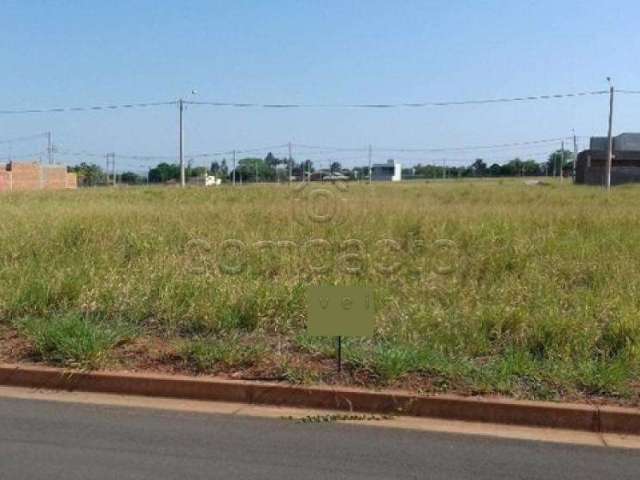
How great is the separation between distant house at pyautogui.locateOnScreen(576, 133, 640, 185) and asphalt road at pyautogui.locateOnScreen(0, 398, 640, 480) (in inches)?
2287

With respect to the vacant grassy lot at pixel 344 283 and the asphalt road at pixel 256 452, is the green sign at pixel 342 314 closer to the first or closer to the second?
the vacant grassy lot at pixel 344 283

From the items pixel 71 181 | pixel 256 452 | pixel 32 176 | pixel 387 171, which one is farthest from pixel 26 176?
pixel 256 452

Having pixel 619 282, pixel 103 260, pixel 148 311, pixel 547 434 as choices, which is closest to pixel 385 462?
pixel 547 434

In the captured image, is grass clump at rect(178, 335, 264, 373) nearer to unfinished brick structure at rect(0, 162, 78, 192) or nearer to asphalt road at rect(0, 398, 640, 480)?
asphalt road at rect(0, 398, 640, 480)

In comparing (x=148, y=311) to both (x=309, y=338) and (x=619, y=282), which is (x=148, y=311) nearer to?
(x=309, y=338)

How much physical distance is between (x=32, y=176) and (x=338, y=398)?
7181 cm

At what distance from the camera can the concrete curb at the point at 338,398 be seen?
16.3 feet

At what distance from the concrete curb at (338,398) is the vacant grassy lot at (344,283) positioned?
0.22 m

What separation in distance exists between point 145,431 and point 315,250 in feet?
21.7

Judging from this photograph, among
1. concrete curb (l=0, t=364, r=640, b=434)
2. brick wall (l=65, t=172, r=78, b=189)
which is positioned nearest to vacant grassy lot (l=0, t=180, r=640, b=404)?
concrete curb (l=0, t=364, r=640, b=434)

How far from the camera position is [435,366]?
5.65 meters

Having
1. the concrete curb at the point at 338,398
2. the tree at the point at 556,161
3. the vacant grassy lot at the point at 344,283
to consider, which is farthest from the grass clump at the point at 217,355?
the tree at the point at 556,161

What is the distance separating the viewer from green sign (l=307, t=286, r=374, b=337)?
5.73 meters

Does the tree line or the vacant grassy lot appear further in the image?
the tree line
